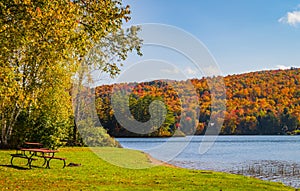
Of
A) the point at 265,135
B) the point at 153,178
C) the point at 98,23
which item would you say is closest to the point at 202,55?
the point at 153,178

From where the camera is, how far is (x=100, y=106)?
4250 centimetres

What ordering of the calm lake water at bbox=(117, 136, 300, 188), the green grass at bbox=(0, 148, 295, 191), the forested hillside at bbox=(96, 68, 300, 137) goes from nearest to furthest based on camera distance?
the green grass at bbox=(0, 148, 295, 191)
the calm lake water at bbox=(117, 136, 300, 188)
the forested hillside at bbox=(96, 68, 300, 137)

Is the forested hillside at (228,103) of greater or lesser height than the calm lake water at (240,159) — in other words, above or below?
above

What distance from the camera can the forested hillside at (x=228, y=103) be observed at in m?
41.3

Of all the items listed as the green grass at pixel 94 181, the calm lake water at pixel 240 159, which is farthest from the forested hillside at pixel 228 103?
the green grass at pixel 94 181

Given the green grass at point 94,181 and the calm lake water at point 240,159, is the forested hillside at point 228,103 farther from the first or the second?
the green grass at point 94,181

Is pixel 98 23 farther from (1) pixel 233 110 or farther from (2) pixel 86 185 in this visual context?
(1) pixel 233 110

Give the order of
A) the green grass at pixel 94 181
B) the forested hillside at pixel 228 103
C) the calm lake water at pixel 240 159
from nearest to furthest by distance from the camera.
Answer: the green grass at pixel 94 181 < the calm lake water at pixel 240 159 < the forested hillside at pixel 228 103

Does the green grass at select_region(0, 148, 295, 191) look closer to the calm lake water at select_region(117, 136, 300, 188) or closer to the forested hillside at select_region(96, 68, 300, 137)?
the calm lake water at select_region(117, 136, 300, 188)

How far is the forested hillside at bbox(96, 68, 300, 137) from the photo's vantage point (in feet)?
136

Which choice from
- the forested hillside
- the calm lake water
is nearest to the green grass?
the calm lake water

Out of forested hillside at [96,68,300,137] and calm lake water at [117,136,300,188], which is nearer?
calm lake water at [117,136,300,188]

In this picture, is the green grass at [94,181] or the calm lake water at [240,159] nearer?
the green grass at [94,181]

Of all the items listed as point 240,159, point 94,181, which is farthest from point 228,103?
point 94,181
